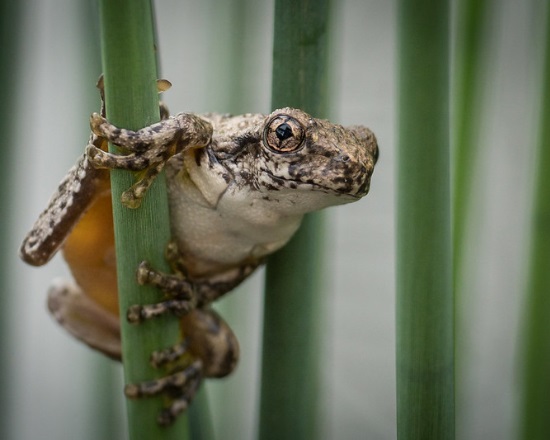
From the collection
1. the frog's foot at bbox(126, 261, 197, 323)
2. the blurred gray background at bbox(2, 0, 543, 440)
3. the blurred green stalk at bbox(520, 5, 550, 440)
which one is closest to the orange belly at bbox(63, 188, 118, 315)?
the blurred gray background at bbox(2, 0, 543, 440)

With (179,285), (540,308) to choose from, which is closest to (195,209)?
(179,285)

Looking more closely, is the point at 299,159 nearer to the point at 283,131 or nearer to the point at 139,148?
the point at 283,131

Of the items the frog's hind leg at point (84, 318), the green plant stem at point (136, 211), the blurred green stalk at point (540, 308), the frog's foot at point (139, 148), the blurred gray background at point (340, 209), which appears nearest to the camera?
the green plant stem at point (136, 211)

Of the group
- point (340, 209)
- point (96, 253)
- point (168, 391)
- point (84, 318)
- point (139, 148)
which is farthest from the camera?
point (340, 209)

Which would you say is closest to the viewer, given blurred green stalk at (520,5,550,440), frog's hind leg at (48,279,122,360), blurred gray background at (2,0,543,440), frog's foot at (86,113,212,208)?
frog's foot at (86,113,212,208)

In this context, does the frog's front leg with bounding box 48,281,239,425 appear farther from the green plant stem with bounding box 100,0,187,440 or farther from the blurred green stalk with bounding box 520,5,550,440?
the blurred green stalk with bounding box 520,5,550,440

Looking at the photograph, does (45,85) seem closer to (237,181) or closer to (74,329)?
(74,329)

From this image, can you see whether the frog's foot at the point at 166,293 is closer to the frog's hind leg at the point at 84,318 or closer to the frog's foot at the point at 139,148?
the frog's foot at the point at 139,148

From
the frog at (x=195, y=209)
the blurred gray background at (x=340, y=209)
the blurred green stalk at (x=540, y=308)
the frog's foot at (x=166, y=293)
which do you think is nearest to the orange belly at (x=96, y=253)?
the frog at (x=195, y=209)
